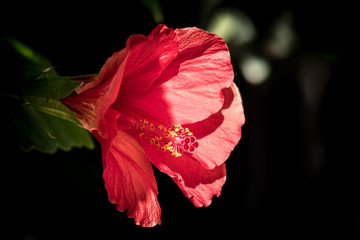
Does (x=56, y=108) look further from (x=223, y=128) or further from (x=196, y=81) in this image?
(x=223, y=128)

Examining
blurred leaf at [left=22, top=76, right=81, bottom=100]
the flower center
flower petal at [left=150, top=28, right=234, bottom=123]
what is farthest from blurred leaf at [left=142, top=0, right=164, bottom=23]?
blurred leaf at [left=22, top=76, right=81, bottom=100]

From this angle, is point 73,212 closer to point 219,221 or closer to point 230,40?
point 230,40

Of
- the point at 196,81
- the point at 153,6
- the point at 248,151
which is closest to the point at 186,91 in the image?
the point at 196,81

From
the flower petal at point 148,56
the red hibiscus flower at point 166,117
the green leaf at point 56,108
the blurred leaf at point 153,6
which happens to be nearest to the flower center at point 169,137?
the red hibiscus flower at point 166,117

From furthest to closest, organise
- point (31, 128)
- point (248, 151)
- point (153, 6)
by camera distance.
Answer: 1. point (248, 151)
2. point (153, 6)
3. point (31, 128)

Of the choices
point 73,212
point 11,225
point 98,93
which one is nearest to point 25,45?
point 98,93

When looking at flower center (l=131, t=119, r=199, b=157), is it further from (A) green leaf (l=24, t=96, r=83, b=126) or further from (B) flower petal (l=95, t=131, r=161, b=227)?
(A) green leaf (l=24, t=96, r=83, b=126)

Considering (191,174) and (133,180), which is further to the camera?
(191,174)
